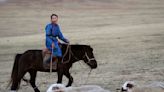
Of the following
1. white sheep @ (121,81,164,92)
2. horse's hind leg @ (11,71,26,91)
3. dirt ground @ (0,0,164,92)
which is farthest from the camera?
dirt ground @ (0,0,164,92)

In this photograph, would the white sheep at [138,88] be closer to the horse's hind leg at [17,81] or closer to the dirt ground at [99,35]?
the dirt ground at [99,35]

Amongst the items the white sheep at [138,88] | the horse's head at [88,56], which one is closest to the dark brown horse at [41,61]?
the horse's head at [88,56]

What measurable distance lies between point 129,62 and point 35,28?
26695mm

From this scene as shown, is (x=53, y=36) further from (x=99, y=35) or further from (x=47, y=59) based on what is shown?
(x=99, y=35)

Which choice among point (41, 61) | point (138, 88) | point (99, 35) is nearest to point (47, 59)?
point (41, 61)

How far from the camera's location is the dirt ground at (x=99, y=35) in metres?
16.0

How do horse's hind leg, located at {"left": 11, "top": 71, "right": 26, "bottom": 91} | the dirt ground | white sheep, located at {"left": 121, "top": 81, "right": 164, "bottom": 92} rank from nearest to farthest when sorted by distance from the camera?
white sheep, located at {"left": 121, "top": 81, "right": 164, "bottom": 92} < horse's hind leg, located at {"left": 11, "top": 71, "right": 26, "bottom": 91} < the dirt ground

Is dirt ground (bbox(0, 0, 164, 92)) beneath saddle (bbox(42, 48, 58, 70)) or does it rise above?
beneath

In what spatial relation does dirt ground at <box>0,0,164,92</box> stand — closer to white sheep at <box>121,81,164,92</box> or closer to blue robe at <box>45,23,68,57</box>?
blue robe at <box>45,23,68,57</box>

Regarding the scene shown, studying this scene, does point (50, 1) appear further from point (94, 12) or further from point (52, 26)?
point (52, 26)

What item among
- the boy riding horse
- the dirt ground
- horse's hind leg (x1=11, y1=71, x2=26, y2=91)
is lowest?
the dirt ground

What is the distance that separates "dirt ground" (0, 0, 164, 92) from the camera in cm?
1602

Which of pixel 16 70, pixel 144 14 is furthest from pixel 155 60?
pixel 144 14

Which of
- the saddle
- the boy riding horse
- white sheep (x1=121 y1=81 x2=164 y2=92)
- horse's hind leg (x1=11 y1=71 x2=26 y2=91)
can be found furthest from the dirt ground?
white sheep (x1=121 y1=81 x2=164 y2=92)
